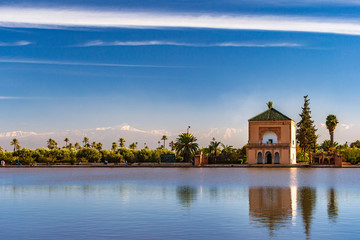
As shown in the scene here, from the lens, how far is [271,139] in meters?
82.9

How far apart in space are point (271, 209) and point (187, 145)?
6949cm

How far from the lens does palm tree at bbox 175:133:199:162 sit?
88.4 m

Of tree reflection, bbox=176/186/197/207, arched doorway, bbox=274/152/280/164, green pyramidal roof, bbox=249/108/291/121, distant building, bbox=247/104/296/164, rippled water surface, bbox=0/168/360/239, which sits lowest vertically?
rippled water surface, bbox=0/168/360/239

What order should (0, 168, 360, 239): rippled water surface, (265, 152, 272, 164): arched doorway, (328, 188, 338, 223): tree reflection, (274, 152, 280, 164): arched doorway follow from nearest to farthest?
(0, 168, 360, 239): rippled water surface
(328, 188, 338, 223): tree reflection
(274, 152, 280, 164): arched doorway
(265, 152, 272, 164): arched doorway

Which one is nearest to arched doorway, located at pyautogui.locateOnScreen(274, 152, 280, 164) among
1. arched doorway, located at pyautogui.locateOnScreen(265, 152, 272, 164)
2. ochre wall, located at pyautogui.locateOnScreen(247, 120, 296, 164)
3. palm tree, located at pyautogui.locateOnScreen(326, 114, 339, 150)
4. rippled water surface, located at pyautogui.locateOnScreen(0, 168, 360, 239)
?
ochre wall, located at pyautogui.locateOnScreen(247, 120, 296, 164)

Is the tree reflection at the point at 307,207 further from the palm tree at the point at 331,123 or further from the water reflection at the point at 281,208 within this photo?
the palm tree at the point at 331,123

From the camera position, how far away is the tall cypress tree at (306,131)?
293 ft

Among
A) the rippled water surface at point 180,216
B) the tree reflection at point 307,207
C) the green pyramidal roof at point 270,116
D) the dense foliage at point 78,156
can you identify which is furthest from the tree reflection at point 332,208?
the dense foliage at point 78,156

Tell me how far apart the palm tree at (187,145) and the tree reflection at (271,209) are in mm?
62196

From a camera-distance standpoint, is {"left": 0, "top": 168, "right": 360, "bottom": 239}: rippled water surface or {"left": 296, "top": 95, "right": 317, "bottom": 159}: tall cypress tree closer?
{"left": 0, "top": 168, "right": 360, "bottom": 239}: rippled water surface

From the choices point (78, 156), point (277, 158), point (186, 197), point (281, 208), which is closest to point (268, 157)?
point (277, 158)

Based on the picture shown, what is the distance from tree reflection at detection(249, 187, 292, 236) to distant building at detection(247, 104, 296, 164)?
55.2 m

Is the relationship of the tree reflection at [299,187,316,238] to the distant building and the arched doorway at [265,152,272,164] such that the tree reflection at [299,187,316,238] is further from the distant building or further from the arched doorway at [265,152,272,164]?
the arched doorway at [265,152,272,164]

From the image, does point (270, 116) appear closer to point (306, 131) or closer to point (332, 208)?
point (306, 131)
